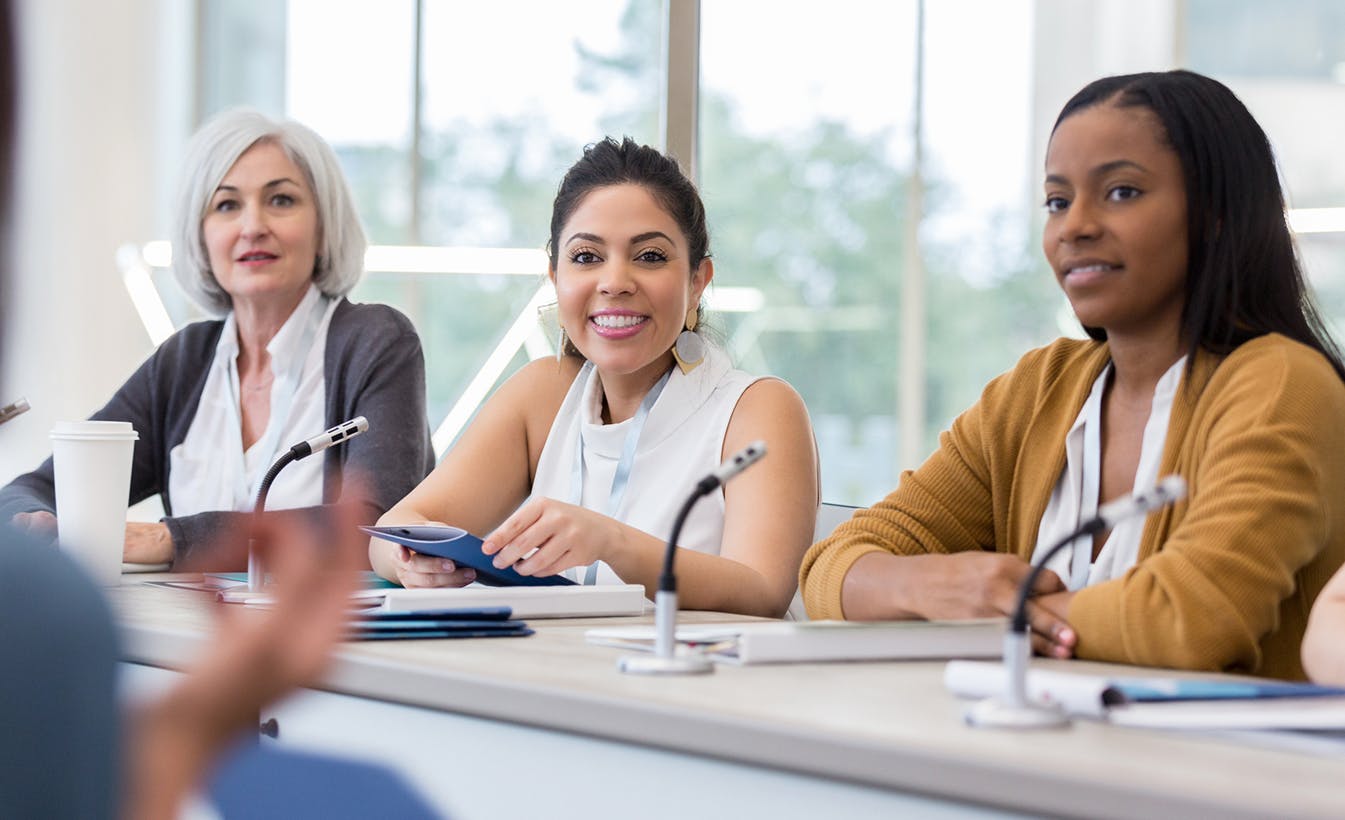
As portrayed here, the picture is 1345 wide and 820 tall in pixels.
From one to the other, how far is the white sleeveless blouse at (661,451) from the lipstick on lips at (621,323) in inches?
5.0

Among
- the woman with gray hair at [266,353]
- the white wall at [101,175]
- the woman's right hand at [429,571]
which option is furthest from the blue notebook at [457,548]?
the white wall at [101,175]

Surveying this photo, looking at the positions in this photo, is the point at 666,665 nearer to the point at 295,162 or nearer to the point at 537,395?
the point at 537,395

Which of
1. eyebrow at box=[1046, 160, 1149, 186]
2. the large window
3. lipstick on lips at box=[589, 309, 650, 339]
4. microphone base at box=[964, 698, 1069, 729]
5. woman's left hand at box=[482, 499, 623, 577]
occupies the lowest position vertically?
microphone base at box=[964, 698, 1069, 729]

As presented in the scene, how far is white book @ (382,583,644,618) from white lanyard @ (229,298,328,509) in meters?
1.09

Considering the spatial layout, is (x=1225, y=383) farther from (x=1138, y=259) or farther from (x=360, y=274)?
(x=360, y=274)

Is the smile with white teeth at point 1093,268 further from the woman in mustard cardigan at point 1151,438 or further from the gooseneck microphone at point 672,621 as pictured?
the gooseneck microphone at point 672,621

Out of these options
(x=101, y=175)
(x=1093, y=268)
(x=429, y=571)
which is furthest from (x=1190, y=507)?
(x=101, y=175)

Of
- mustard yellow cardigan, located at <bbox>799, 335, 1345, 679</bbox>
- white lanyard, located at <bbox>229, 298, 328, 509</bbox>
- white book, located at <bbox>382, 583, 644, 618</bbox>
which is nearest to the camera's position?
mustard yellow cardigan, located at <bbox>799, 335, 1345, 679</bbox>

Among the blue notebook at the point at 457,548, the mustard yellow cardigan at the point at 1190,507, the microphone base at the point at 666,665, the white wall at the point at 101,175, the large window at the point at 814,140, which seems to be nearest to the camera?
the microphone base at the point at 666,665

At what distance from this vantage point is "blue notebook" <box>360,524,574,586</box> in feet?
6.12

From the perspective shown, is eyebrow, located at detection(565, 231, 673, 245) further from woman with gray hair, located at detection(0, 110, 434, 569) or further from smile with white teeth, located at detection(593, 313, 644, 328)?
woman with gray hair, located at detection(0, 110, 434, 569)

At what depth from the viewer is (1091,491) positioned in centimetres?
188

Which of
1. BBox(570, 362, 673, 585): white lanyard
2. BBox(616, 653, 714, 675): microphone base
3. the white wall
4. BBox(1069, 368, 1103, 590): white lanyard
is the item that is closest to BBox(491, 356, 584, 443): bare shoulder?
BBox(570, 362, 673, 585): white lanyard

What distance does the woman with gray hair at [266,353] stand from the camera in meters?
2.87
